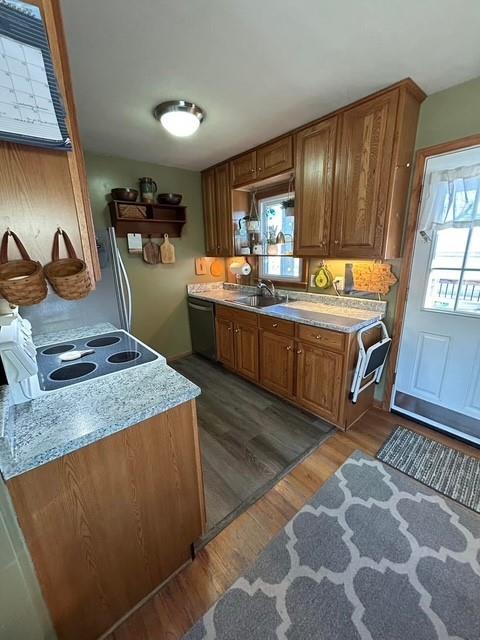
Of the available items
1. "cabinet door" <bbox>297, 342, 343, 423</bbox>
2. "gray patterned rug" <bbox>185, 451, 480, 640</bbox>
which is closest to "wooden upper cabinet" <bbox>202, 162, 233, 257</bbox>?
"cabinet door" <bbox>297, 342, 343, 423</bbox>

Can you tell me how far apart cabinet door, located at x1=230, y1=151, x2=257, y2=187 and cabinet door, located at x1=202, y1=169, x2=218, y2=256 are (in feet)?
1.35

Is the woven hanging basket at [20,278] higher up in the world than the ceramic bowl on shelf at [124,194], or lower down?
lower down

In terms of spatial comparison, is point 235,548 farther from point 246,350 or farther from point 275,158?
point 275,158

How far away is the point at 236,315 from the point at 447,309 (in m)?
1.84

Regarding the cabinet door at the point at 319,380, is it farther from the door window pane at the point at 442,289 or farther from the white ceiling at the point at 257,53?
the white ceiling at the point at 257,53

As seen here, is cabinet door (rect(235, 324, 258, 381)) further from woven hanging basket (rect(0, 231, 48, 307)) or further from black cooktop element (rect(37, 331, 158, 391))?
woven hanging basket (rect(0, 231, 48, 307))

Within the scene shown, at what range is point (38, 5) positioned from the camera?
0.70m

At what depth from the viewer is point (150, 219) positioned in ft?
9.81

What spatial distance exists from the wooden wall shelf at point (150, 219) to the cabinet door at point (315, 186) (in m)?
1.53

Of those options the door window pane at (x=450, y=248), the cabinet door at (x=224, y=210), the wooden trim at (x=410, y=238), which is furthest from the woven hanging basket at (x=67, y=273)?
the cabinet door at (x=224, y=210)

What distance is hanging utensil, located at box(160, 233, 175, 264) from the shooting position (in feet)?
10.6

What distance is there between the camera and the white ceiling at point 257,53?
1138 mm

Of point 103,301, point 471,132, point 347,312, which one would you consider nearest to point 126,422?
point 103,301

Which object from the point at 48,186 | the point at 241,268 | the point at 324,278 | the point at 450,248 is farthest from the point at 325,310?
the point at 48,186
